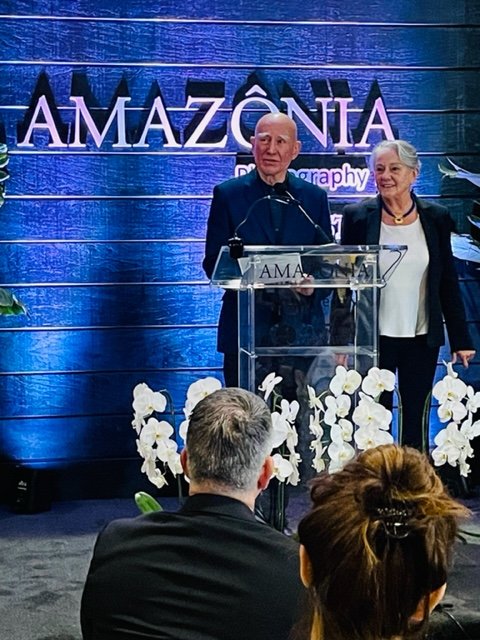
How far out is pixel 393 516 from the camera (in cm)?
119

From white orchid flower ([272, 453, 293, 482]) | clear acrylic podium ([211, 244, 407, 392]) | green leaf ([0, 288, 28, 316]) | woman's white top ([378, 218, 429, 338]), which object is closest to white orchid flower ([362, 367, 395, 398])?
white orchid flower ([272, 453, 293, 482])

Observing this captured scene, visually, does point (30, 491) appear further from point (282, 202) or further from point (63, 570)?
point (282, 202)

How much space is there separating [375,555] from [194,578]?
2.27 feet

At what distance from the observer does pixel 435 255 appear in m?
4.43

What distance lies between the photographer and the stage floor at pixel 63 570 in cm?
327

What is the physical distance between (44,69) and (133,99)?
0.37 metres

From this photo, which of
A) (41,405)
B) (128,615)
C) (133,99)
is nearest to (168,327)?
(41,405)

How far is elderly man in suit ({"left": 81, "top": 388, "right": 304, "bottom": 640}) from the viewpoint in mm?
1803

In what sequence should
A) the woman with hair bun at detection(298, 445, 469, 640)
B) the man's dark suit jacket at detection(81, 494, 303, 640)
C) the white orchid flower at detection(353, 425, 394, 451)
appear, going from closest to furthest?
the woman with hair bun at detection(298, 445, 469, 640) < the man's dark suit jacket at detection(81, 494, 303, 640) < the white orchid flower at detection(353, 425, 394, 451)

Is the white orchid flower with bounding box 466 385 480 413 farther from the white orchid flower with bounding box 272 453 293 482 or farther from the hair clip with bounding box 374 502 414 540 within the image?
the hair clip with bounding box 374 502 414 540

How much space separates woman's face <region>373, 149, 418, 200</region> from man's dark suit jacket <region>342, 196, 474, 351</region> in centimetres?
7

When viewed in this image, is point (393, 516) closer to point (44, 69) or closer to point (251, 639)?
point (251, 639)

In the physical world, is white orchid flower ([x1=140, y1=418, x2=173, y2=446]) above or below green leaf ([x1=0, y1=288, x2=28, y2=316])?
below

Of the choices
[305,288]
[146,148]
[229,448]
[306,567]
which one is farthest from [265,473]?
[146,148]
